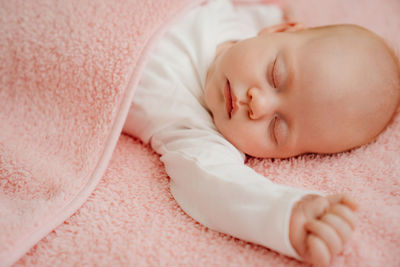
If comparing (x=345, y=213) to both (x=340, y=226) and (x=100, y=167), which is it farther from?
(x=100, y=167)

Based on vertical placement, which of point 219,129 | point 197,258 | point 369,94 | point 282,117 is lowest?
point 197,258

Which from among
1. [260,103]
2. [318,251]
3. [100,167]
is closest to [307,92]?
[260,103]

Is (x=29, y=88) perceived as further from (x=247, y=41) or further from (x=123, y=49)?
(x=247, y=41)

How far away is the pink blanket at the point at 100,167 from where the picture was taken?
2.61ft

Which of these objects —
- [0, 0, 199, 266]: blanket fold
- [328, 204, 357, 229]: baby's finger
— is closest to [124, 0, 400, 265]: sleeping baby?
[328, 204, 357, 229]: baby's finger

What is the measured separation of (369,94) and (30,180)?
0.89m

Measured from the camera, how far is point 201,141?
106cm

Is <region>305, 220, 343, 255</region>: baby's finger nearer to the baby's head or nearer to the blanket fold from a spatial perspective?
the baby's head

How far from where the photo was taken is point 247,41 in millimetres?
1132

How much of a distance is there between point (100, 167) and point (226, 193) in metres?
0.34

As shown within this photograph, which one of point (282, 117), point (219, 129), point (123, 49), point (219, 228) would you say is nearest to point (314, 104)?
point (282, 117)

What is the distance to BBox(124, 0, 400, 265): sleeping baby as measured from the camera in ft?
2.60

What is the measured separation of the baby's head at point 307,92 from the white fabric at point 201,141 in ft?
0.33

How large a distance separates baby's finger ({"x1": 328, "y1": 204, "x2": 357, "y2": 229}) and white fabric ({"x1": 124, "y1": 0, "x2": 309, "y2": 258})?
0.09m
